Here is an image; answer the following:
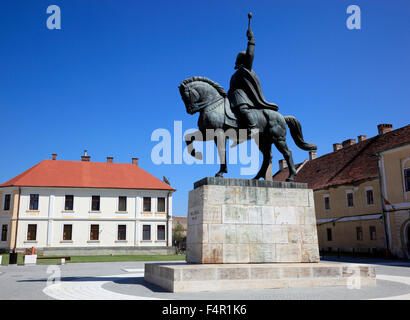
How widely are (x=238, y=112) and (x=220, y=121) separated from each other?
2.23ft

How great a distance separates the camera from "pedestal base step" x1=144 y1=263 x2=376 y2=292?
8031 millimetres

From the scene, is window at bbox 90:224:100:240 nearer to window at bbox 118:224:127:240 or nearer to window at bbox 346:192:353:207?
window at bbox 118:224:127:240

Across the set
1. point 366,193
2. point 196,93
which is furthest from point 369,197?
point 196,93

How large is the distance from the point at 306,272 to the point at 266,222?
1.60m

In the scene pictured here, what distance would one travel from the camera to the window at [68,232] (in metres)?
37.5

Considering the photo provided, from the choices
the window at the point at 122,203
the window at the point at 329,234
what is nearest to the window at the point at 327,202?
the window at the point at 329,234

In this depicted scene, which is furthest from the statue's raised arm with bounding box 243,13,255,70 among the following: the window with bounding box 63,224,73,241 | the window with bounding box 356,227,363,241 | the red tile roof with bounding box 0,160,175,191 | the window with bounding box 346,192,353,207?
the window with bounding box 63,224,73,241

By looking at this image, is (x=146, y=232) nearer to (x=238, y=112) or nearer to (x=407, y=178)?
(x=407, y=178)

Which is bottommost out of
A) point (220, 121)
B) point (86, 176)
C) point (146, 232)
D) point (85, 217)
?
point (146, 232)

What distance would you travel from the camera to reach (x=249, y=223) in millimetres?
9609

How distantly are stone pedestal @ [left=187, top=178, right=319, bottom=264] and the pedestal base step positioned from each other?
20.8 inches
